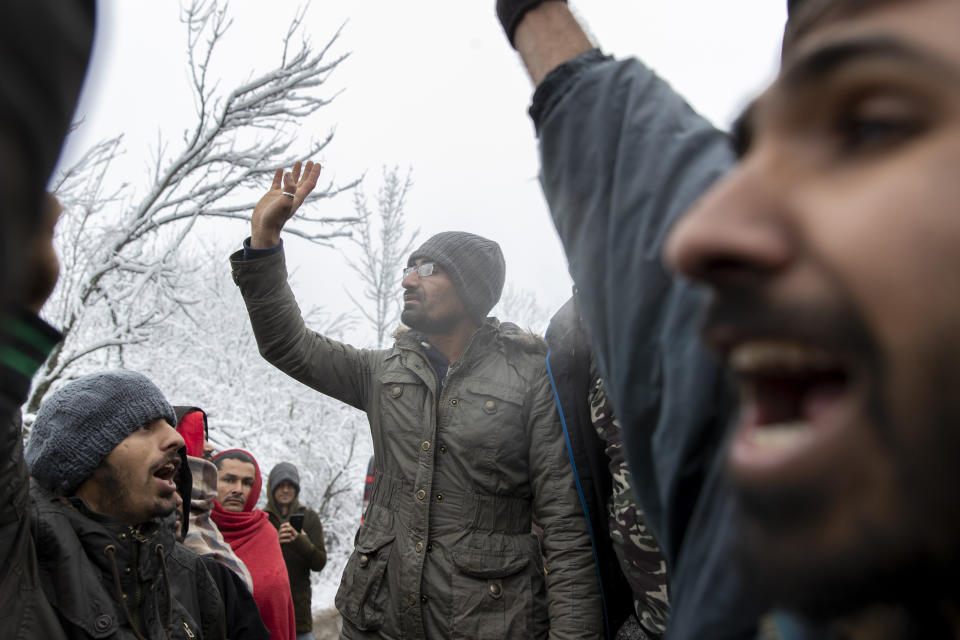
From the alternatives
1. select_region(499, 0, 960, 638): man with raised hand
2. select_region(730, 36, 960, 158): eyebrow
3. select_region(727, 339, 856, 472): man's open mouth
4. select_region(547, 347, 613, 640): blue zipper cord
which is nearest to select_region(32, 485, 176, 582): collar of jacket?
select_region(547, 347, 613, 640): blue zipper cord

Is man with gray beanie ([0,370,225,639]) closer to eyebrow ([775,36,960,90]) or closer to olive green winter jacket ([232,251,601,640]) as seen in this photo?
olive green winter jacket ([232,251,601,640])

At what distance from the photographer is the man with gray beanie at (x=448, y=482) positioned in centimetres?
263

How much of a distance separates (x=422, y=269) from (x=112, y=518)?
1782 mm

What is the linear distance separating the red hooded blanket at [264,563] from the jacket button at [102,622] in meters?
1.87

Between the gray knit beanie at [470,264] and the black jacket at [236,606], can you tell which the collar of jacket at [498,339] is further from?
the black jacket at [236,606]

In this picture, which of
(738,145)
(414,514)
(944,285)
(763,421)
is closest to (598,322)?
(738,145)

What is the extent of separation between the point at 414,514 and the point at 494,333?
3.15 feet

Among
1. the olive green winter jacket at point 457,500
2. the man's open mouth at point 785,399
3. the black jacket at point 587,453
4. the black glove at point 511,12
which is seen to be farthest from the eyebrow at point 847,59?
the olive green winter jacket at point 457,500

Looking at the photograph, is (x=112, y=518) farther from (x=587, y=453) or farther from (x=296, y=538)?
(x=296, y=538)

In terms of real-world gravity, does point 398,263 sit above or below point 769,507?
above

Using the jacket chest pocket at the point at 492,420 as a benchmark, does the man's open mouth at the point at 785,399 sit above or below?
above

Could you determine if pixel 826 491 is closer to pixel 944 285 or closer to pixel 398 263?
pixel 944 285

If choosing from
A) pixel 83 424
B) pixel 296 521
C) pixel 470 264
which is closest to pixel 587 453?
pixel 470 264

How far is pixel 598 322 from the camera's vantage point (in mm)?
1094
